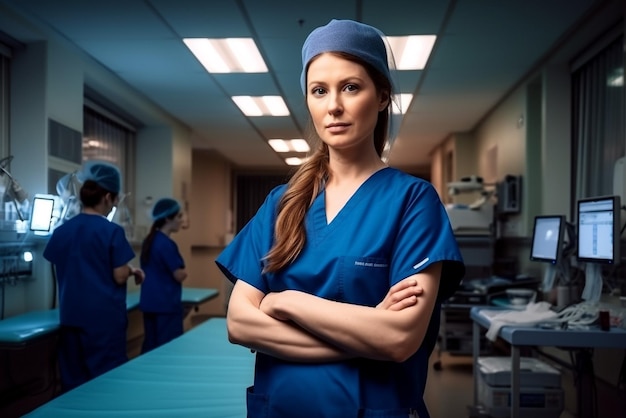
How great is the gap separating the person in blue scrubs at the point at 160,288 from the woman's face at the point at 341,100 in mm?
3452

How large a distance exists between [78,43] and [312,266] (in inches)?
156

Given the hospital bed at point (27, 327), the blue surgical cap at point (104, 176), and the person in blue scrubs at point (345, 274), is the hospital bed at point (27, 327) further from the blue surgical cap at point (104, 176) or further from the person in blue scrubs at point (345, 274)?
the person in blue scrubs at point (345, 274)

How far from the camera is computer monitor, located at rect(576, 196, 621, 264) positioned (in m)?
2.79

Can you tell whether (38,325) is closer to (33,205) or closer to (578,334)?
(33,205)

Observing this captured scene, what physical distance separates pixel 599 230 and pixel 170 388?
2.14 meters

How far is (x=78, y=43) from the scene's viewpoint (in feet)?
14.2

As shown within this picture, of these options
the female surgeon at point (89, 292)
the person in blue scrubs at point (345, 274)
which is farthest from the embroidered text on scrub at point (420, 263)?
the female surgeon at point (89, 292)

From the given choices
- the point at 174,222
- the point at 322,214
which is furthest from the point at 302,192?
the point at 174,222

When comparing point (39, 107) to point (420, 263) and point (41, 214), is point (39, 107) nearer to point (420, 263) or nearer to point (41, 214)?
point (41, 214)

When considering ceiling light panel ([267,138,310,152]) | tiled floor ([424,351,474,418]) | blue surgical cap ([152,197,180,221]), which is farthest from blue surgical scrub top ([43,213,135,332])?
ceiling light panel ([267,138,310,152])

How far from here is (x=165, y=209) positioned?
4.62 metres

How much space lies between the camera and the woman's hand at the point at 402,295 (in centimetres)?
91

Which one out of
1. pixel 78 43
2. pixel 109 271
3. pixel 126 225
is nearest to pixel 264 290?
pixel 109 271

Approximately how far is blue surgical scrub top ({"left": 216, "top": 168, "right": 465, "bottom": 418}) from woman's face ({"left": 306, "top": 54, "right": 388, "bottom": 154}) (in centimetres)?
12
